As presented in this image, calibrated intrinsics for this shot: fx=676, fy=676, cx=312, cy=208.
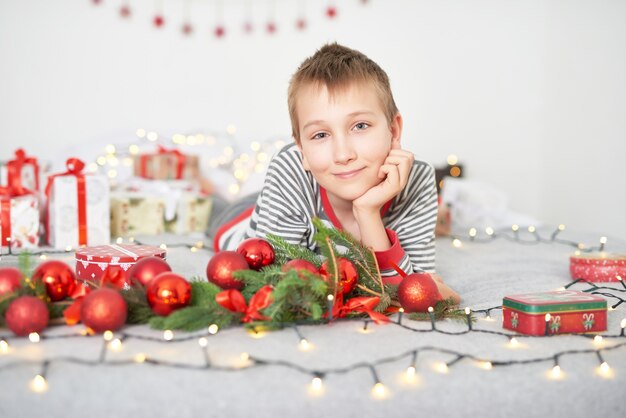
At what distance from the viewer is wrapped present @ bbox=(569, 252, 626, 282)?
1.36 metres

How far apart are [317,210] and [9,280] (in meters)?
0.62

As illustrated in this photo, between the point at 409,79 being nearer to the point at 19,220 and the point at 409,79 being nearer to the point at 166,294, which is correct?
the point at 19,220

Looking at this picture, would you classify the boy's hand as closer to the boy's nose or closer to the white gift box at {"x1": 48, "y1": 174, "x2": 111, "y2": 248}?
the boy's nose

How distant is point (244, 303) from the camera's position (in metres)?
0.95

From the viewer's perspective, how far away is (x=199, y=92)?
281 cm

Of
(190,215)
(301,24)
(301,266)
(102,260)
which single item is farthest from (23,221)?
(301,24)

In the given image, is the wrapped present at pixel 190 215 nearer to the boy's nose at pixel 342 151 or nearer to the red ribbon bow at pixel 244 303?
the boy's nose at pixel 342 151

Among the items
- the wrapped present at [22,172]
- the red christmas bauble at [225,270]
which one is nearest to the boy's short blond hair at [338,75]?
the red christmas bauble at [225,270]

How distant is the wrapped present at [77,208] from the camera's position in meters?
1.81

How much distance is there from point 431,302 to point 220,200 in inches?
51.1

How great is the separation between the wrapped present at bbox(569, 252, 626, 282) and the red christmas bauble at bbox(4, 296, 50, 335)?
3.45ft

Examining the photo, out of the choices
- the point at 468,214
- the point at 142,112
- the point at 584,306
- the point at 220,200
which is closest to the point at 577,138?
the point at 468,214

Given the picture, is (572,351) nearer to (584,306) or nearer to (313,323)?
(584,306)

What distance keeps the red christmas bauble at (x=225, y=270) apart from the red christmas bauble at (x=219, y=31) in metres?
1.97
